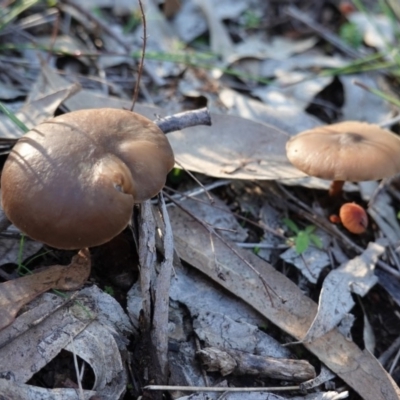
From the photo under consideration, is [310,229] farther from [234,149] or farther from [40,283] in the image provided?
[40,283]

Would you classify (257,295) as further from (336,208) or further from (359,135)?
(359,135)

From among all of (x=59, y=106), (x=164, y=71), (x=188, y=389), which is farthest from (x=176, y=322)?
(x=164, y=71)

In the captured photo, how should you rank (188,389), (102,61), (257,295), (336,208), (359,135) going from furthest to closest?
(102,61)
(336,208)
(359,135)
(257,295)
(188,389)

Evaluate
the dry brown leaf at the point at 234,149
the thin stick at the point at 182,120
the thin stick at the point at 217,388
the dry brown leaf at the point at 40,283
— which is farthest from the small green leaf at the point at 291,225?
the dry brown leaf at the point at 40,283

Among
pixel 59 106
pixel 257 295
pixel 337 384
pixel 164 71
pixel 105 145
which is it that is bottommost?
pixel 337 384

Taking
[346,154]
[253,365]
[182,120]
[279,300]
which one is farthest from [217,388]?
[346,154]

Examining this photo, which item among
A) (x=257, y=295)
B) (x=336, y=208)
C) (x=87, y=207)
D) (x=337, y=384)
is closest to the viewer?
(x=87, y=207)

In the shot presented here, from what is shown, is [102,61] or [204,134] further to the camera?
[102,61]

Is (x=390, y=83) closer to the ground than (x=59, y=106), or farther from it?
closer to the ground
